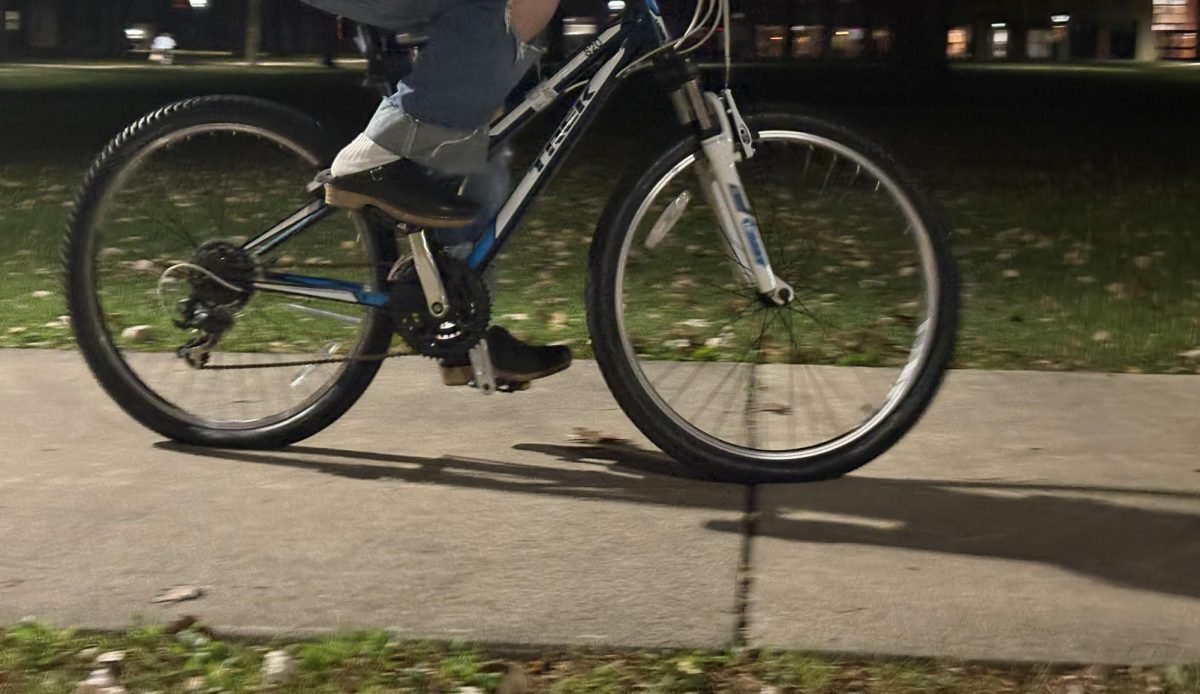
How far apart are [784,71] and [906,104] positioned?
56.9 feet

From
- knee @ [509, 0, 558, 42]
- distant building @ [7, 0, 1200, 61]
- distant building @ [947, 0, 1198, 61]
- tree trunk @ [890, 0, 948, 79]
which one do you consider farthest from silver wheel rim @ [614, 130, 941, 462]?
distant building @ [947, 0, 1198, 61]

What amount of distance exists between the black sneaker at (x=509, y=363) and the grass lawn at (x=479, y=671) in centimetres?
125

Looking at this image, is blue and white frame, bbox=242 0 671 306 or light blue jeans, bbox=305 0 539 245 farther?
blue and white frame, bbox=242 0 671 306

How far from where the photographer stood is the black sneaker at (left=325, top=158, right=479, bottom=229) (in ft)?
13.9

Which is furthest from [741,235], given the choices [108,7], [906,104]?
[108,7]

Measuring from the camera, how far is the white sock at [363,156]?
13.9ft

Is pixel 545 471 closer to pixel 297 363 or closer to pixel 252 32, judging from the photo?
pixel 297 363

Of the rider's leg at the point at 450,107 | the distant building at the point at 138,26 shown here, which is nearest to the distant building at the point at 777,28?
the distant building at the point at 138,26

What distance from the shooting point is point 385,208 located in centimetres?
426

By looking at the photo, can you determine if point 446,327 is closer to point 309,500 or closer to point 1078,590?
point 309,500

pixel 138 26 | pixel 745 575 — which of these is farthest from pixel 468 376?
pixel 138 26

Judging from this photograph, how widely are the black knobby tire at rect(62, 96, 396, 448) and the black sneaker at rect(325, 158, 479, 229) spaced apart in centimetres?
18

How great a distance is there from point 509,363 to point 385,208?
50 cm

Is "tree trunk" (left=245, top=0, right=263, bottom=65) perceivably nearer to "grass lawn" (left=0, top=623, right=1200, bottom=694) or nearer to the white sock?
the white sock
